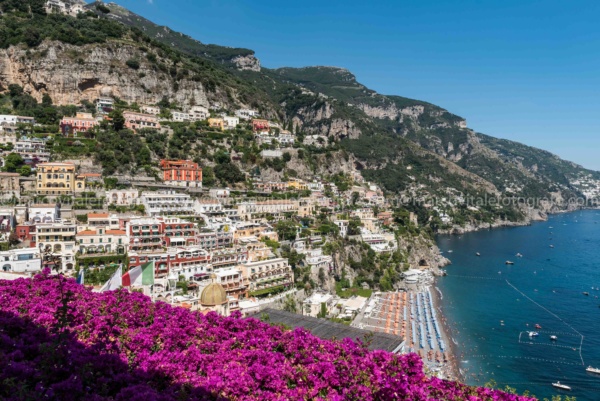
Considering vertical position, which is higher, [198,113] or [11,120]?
[198,113]

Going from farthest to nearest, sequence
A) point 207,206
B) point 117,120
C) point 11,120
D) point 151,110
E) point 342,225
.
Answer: point 151,110, point 342,225, point 117,120, point 11,120, point 207,206

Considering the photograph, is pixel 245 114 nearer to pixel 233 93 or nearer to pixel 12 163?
pixel 233 93

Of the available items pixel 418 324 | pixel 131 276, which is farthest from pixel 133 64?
pixel 418 324

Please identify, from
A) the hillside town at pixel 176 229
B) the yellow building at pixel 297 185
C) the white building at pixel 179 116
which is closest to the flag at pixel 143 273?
the hillside town at pixel 176 229

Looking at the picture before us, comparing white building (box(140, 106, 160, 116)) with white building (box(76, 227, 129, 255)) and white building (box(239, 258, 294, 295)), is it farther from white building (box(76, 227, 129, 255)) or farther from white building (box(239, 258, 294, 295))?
white building (box(239, 258, 294, 295))

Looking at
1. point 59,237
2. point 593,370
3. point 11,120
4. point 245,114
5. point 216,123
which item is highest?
point 245,114

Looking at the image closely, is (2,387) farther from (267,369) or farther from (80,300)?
(80,300)
